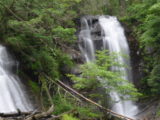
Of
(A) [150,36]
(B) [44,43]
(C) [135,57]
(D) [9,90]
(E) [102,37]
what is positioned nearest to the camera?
(D) [9,90]

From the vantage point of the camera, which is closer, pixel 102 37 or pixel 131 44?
pixel 102 37

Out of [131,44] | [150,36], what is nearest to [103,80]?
[150,36]

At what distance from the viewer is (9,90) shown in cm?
1121

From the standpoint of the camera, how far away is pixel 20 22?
11539mm

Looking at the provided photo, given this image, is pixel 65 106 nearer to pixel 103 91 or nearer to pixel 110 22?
pixel 103 91

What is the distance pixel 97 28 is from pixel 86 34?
1115 mm

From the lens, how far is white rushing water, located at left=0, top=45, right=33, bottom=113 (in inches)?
412

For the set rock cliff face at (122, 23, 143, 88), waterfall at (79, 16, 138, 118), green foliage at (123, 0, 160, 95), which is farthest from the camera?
rock cliff face at (122, 23, 143, 88)

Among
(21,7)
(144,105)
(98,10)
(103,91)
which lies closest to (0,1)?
(21,7)

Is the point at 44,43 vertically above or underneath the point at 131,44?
above

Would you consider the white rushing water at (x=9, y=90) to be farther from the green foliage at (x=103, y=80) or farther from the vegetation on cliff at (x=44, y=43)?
the green foliage at (x=103, y=80)

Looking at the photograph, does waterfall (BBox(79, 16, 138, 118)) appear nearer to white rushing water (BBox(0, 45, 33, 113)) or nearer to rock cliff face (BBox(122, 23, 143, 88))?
rock cliff face (BBox(122, 23, 143, 88))

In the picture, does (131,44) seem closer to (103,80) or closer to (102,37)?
(102,37)

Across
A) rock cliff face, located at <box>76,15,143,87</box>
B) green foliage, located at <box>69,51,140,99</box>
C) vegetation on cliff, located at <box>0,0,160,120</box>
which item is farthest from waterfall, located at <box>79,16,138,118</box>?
green foliage, located at <box>69,51,140,99</box>
